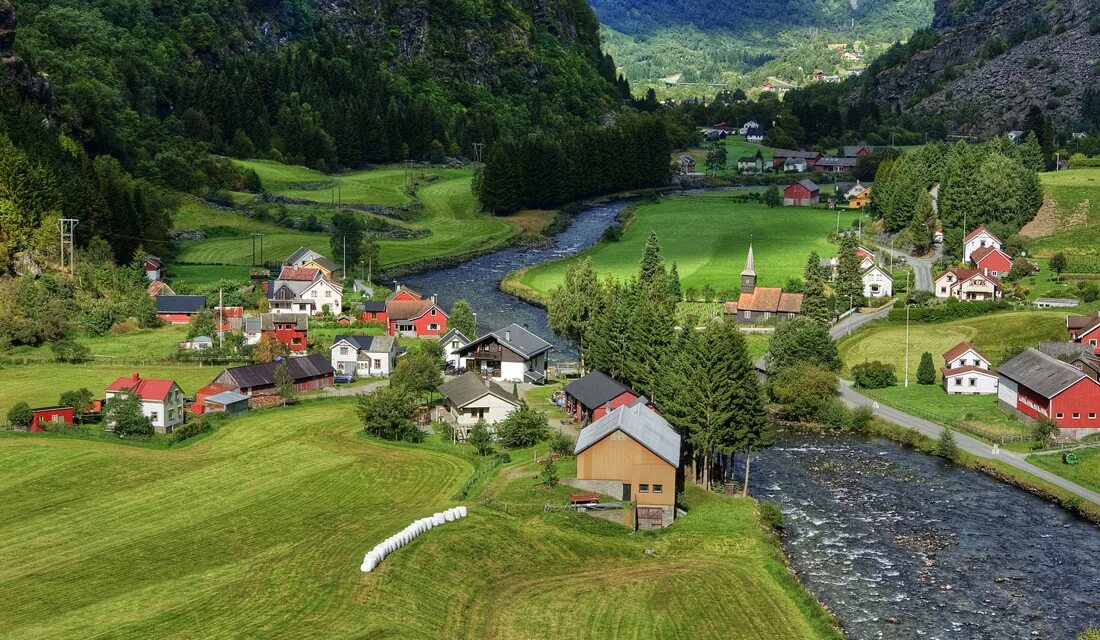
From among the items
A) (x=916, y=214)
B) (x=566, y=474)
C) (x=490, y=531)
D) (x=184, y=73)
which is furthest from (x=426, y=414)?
(x=184, y=73)

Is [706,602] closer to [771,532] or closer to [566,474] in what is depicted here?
[771,532]

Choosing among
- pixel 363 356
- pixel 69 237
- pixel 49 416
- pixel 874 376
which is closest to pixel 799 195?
pixel 874 376

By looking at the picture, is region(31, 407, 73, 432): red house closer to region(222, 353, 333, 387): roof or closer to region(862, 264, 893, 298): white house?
region(222, 353, 333, 387): roof

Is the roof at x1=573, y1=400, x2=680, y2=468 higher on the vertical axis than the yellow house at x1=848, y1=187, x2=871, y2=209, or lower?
lower

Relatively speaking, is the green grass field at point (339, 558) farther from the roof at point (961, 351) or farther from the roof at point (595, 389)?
the roof at point (961, 351)

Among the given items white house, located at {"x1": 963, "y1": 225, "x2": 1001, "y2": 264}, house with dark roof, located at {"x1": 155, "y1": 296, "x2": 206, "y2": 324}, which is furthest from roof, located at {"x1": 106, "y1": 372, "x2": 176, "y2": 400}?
white house, located at {"x1": 963, "y1": 225, "x2": 1001, "y2": 264}

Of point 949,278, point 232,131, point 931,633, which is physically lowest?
point 931,633

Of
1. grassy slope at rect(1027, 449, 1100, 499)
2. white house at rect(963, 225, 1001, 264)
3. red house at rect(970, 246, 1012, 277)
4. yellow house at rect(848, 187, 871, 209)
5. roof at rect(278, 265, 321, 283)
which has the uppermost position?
yellow house at rect(848, 187, 871, 209)
